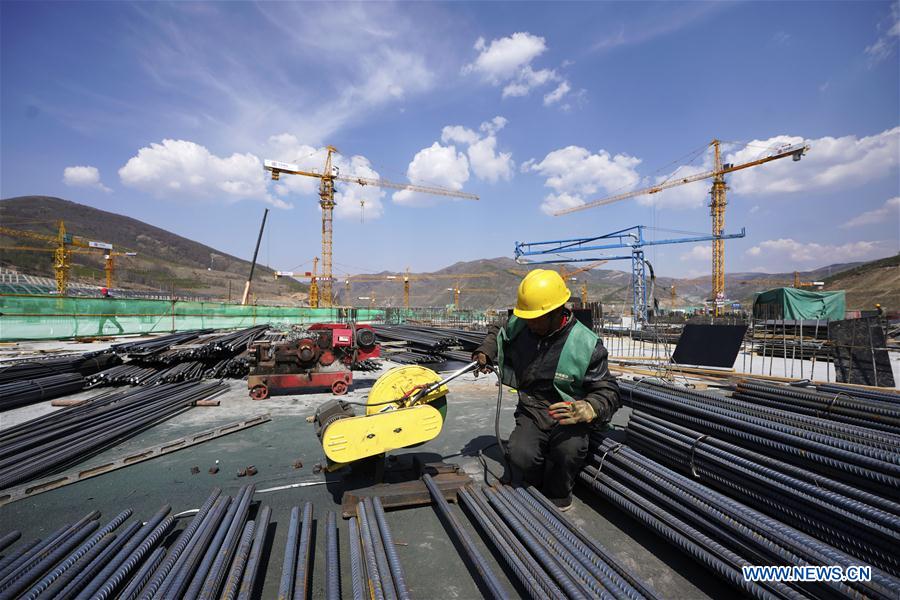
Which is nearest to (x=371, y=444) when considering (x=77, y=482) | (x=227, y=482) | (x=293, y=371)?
(x=227, y=482)

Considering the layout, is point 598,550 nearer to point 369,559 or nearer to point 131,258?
point 369,559

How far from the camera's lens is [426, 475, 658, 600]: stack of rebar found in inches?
71.4

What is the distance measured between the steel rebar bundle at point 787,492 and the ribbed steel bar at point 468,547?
1.76m

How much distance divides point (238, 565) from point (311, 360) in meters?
4.51

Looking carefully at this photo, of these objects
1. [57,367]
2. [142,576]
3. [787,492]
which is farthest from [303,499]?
[57,367]

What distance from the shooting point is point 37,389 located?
227 inches

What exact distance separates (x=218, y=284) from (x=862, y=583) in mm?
113298

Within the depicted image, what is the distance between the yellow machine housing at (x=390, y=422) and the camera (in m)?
2.60

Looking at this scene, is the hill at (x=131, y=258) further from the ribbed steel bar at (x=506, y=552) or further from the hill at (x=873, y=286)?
the hill at (x=873, y=286)

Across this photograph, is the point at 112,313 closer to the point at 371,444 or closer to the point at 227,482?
the point at 227,482

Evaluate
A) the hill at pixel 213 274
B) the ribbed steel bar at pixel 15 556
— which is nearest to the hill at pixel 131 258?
the hill at pixel 213 274

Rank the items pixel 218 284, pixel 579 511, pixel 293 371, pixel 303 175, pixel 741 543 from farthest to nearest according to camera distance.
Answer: pixel 218 284 < pixel 303 175 < pixel 293 371 < pixel 579 511 < pixel 741 543

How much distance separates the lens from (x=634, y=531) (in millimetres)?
2613

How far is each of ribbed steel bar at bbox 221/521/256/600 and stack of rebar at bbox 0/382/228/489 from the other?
8.60 feet
